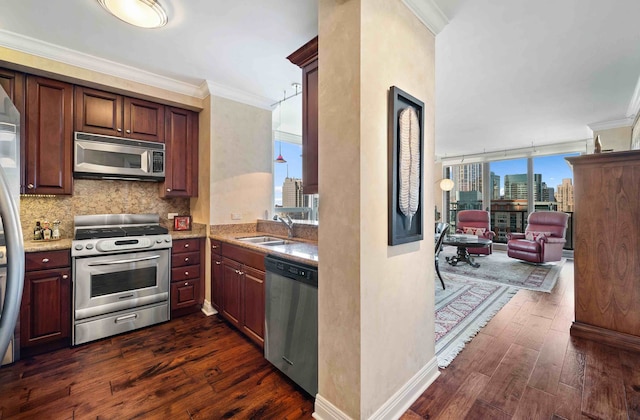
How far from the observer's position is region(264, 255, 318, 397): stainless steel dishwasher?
1754 mm

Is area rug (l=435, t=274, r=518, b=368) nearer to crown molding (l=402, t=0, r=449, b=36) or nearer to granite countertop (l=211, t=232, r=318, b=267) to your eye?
granite countertop (l=211, t=232, r=318, b=267)

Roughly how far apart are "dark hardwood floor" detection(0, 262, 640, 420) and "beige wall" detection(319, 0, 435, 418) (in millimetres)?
423

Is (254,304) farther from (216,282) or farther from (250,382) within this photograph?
(216,282)

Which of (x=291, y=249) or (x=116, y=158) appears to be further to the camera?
(x=116, y=158)

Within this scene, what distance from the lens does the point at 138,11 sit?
1.93 metres

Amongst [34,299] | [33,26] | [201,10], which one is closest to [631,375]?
[201,10]

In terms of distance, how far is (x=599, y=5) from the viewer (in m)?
1.99

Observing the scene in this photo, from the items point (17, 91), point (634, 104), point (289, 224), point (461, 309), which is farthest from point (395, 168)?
point (634, 104)

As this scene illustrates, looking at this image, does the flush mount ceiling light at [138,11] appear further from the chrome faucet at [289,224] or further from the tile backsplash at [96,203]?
the chrome faucet at [289,224]

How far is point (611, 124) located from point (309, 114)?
19.1 feet

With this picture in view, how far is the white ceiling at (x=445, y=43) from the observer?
6.56 ft

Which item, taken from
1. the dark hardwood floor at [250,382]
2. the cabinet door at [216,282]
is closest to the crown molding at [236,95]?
the cabinet door at [216,282]

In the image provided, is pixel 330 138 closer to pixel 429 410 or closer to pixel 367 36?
pixel 367 36

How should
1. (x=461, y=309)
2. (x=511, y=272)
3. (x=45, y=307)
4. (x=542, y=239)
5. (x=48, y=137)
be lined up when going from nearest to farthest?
1. (x=45, y=307)
2. (x=48, y=137)
3. (x=461, y=309)
4. (x=511, y=272)
5. (x=542, y=239)
